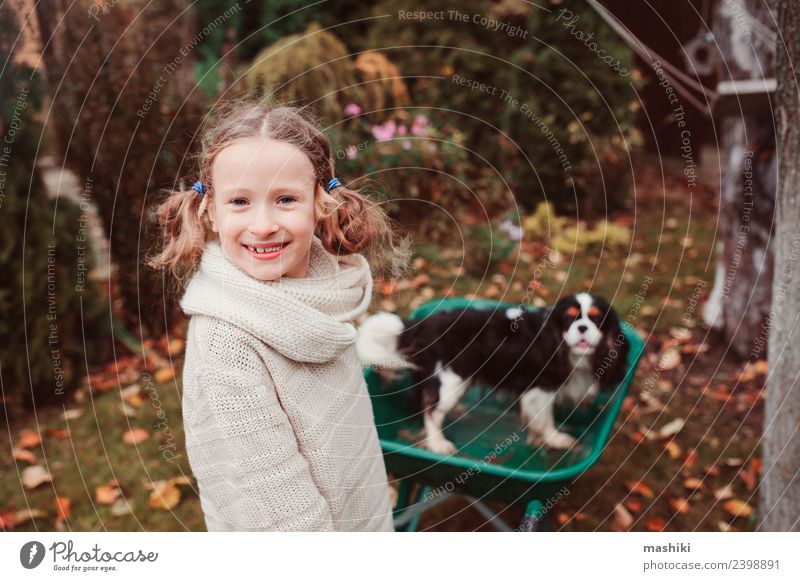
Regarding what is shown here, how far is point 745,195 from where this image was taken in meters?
2.47

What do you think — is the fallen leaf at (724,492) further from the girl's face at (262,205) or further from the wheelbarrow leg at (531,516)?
the girl's face at (262,205)

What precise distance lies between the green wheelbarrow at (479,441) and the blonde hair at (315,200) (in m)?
0.51

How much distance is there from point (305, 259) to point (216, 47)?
10.9 feet

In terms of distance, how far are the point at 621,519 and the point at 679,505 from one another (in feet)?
0.63

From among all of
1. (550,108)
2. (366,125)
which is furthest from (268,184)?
(550,108)

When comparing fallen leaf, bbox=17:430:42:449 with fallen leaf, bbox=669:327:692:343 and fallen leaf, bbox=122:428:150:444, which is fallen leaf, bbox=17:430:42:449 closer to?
fallen leaf, bbox=122:428:150:444

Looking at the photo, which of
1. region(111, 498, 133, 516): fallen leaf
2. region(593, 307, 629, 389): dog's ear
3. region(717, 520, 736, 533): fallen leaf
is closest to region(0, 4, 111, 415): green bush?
region(111, 498, 133, 516): fallen leaf

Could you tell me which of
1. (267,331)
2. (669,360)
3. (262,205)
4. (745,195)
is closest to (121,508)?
(267,331)

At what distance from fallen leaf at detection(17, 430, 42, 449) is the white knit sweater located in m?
1.40

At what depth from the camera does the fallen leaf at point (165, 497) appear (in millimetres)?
2039

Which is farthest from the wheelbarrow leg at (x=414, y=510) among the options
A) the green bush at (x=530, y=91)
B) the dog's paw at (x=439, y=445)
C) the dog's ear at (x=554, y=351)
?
the green bush at (x=530, y=91)

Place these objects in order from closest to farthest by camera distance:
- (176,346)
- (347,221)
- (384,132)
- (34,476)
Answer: (347,221), (34,476), (176,346), (384,132)

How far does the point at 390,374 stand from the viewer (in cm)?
184

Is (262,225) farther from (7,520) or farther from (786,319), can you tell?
(7,520)
